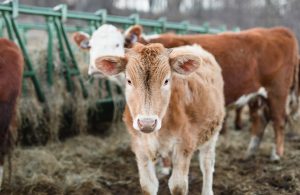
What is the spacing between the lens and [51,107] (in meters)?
5.78

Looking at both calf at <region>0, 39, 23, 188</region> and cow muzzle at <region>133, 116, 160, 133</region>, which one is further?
calf at <region>0, 39, 23, 188</region>

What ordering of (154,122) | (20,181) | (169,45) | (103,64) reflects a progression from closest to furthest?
(154,122) → (103,64) → (20,181) → (169,45)

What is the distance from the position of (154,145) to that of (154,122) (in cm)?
53

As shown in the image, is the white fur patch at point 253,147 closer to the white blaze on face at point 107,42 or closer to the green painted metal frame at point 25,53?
the white blaze on face at point 107,42

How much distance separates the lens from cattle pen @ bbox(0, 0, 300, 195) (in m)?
4.38

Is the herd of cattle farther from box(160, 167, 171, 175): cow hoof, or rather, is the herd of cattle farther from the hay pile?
the hay pile

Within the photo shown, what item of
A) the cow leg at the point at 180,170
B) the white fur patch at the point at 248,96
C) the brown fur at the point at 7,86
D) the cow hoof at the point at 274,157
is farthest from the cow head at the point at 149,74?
the cow hoof at the point at 274,157

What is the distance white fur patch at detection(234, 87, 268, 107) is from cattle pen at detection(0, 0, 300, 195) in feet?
2.29

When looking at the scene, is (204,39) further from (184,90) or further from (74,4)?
(74,4)

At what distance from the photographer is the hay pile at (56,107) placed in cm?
566

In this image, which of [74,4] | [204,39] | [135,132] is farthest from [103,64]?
[74,4]

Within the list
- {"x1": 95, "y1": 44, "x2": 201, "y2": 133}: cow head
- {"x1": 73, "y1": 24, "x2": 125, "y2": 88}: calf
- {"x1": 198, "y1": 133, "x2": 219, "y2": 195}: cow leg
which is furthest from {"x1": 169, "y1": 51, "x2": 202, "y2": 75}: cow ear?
{"x1": 73, "y1": 24, "x2": 125, "y2": 88}: calf

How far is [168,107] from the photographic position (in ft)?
→ 10.6

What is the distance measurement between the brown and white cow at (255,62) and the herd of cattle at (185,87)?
1cm
